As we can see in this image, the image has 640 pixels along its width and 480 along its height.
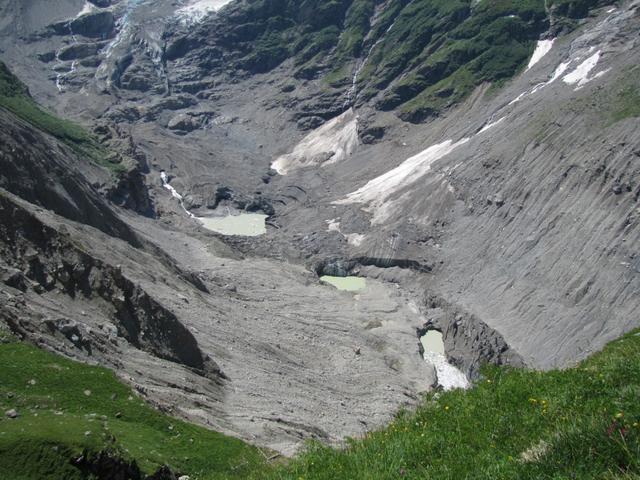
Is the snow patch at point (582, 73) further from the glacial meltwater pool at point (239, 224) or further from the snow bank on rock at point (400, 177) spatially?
the glacial meltwater pool at point (239, 224)

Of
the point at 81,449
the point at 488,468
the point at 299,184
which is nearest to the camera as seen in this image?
the point at 488,468

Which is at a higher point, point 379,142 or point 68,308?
point 68,308

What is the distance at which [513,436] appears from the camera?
822 cm

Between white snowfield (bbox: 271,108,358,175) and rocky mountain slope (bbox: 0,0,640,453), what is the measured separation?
0.60 m

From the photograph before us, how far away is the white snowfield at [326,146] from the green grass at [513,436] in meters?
123

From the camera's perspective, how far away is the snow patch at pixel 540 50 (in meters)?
129

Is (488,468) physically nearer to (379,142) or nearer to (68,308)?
(68,308)

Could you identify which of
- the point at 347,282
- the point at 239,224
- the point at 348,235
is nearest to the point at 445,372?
the point at 347,282

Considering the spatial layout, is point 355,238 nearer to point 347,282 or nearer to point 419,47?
point 347,282

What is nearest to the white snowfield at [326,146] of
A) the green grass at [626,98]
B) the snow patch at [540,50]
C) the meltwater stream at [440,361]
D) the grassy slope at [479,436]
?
the snow patch at [540,50]

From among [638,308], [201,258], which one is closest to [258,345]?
[638,308]

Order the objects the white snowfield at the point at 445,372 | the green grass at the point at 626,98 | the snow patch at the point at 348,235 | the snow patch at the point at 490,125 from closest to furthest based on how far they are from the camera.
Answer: the white snowfield at the point at 445,372, the green grass at the point at 626,98, the snow patch at the point at 348,235, the snow patch at the point at 490,125

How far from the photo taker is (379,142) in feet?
431

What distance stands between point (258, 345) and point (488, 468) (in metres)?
39.2
